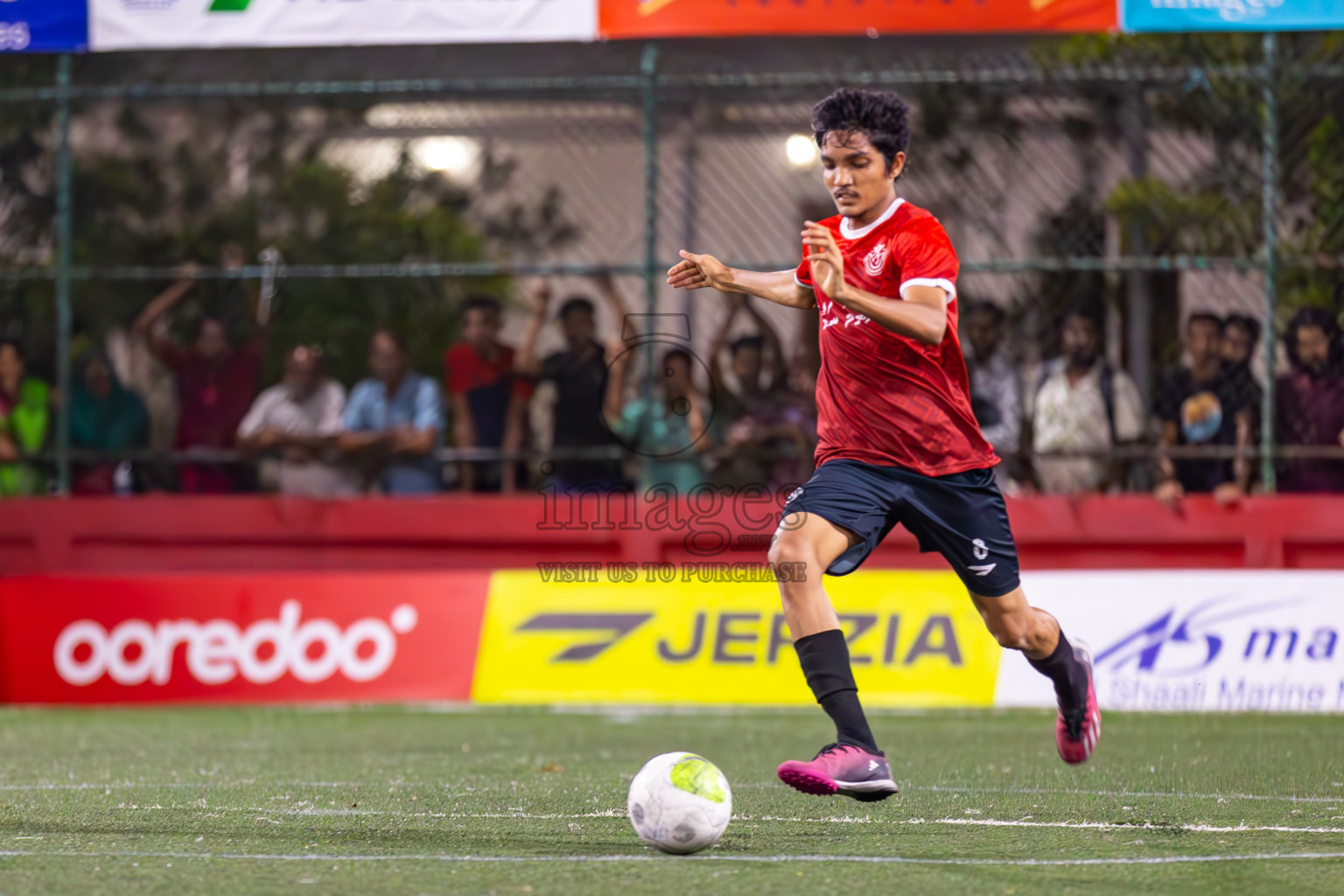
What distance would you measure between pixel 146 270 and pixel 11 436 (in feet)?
4.84

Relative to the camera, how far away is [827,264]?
4941mm

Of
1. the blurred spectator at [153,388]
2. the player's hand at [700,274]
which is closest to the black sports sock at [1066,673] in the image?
the player's hand at [700,274]

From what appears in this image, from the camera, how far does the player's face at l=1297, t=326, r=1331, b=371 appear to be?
35.0 feet

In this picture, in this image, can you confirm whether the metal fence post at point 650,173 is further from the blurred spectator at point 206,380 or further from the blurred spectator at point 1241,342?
the blurred spectator at point 1241,342

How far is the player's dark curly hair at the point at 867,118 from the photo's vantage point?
5338 mm

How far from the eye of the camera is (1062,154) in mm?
11297

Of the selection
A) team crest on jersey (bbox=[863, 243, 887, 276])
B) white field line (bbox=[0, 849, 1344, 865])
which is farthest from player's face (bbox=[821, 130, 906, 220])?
white field line (bbox=[0, 849, 1344, 865])

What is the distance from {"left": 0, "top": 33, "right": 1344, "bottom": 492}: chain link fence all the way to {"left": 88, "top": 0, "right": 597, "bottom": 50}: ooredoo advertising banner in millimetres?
374

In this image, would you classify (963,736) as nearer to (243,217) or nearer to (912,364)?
(912,364)

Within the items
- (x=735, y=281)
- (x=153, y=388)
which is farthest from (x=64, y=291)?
(x=735, y=281)

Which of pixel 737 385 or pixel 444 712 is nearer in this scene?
pixel 444 712

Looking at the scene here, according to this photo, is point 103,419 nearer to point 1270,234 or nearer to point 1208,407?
point 1208,407

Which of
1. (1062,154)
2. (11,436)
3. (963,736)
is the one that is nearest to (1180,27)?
(1062,154)

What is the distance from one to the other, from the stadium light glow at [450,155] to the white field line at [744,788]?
23.2 ft
